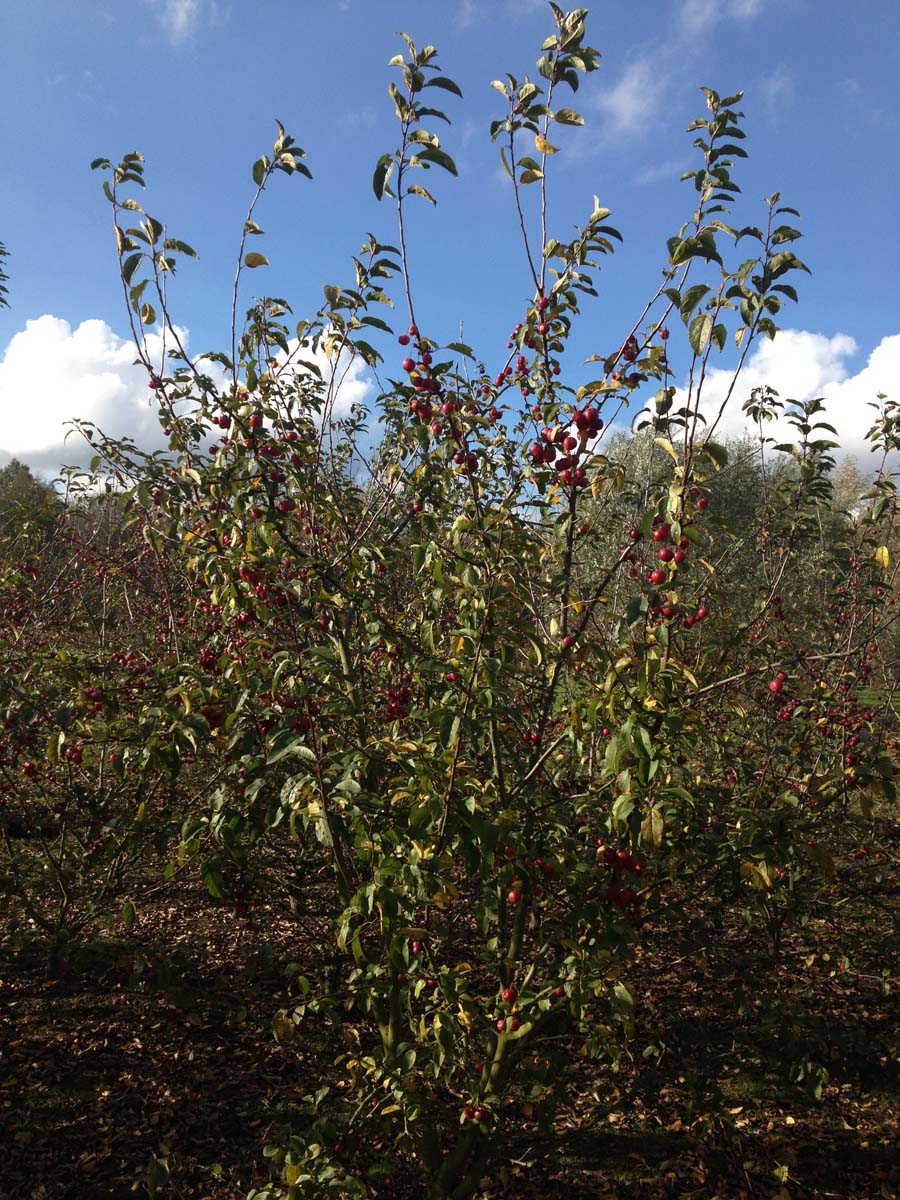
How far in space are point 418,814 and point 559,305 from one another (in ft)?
6.54

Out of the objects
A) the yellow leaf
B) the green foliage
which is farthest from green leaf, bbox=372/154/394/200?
the yellow leaf

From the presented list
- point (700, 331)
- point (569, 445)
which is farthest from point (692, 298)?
point (569, 445)

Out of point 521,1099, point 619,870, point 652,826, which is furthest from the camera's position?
point 521,1099

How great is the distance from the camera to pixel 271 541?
287cm

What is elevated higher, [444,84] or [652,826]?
[444,84]

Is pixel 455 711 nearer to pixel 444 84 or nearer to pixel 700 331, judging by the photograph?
Answer: pixel 700 331

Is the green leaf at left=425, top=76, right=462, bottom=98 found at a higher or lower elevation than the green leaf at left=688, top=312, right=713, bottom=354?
higher

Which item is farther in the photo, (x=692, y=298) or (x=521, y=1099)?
(x=521, y=1099)

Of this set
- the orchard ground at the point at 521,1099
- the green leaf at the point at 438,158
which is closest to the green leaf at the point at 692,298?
the green leaf at the point at 438,158

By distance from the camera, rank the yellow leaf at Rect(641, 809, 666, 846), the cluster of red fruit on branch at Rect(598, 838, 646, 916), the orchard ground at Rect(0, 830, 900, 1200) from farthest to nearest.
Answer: the orchard ground at Rect(0, 830, 900, 1200) → the cluster of red fruit on branch at Rect(598, 838, 646, 916) → the yellow leaf at Rect(641, 809, 666, 846)

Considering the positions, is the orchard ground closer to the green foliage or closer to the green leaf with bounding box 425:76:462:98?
the green foliage

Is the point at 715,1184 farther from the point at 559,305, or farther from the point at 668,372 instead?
the point at 559,305

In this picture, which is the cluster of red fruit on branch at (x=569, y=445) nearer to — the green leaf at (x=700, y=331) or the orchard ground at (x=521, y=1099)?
the green leaf at (x=700, y=331)

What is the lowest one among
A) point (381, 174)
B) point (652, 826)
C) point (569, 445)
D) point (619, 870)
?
point (619, 870)
